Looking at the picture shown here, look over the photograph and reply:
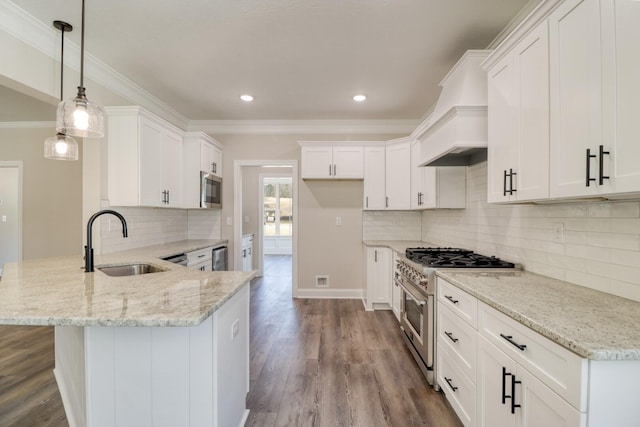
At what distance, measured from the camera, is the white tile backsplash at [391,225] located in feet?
14.4

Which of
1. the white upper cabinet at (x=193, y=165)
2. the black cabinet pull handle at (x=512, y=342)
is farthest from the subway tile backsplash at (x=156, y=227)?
the black cabinet pull handle at (x=512, y=342)

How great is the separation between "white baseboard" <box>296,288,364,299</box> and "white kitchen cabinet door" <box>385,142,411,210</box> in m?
1.42

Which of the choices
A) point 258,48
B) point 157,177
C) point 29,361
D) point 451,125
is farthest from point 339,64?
point 29,361

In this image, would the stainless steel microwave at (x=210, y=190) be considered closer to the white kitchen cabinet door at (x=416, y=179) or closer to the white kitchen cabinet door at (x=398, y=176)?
the white kitchen cabinet door at (x=398, y=176)

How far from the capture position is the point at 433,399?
211 centimetres

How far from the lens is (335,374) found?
7.92 ft

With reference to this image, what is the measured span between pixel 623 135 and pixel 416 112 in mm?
3192

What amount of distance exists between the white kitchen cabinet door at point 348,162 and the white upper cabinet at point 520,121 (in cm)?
222

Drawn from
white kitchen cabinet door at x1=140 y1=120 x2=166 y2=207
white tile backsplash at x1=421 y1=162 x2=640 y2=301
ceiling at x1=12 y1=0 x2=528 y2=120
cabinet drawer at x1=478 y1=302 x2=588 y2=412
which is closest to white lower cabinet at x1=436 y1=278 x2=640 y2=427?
cabinet drawer at x1=478 y1=302 x2=588 y2=412

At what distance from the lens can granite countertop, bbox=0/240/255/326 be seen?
3.52 feet

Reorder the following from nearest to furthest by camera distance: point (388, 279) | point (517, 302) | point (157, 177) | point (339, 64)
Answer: point (517, 302) < point (339, 64) < point (157, 177) < point (388, 279)

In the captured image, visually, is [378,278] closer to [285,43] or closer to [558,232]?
[558,232]

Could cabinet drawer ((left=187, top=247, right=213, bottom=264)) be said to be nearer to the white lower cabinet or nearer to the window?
the white lower cabinet

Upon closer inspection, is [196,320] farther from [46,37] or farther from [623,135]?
[46,37]
